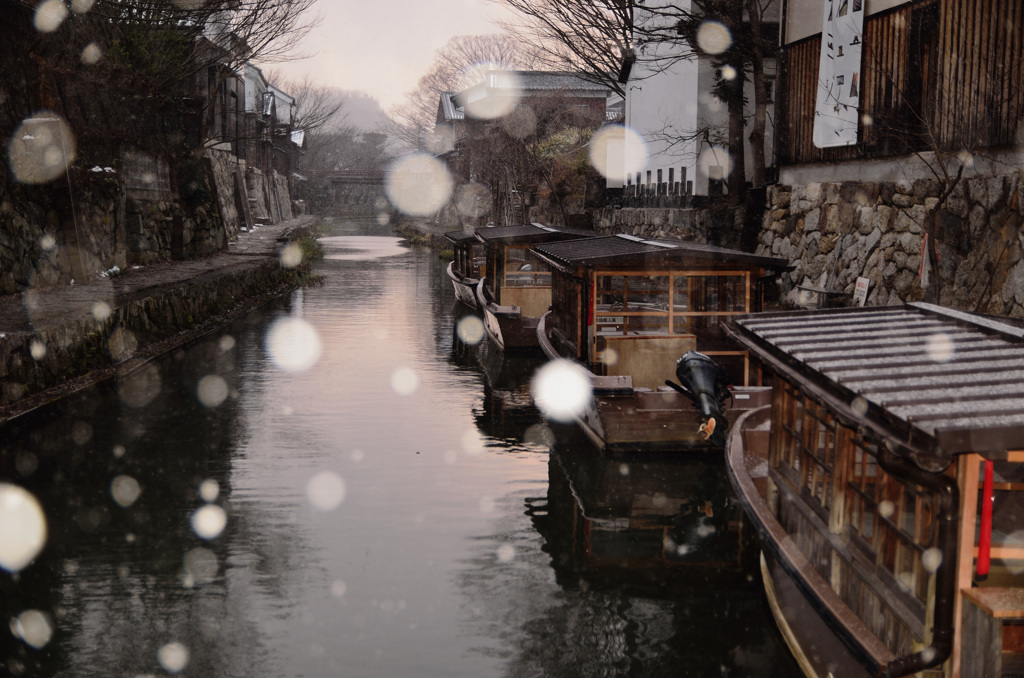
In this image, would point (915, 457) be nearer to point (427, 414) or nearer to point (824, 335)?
point (824, 335)

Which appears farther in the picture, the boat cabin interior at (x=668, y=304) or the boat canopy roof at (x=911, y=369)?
the boat cabin interior at (x=668, y=304)

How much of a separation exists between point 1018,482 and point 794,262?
13.4 metres

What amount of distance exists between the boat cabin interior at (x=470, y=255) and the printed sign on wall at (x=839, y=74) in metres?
12.0

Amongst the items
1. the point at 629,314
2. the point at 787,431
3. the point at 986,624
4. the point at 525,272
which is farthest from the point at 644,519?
the point at 525,272

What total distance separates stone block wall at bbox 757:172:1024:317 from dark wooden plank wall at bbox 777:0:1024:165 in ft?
2.19

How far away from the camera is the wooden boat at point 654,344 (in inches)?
519

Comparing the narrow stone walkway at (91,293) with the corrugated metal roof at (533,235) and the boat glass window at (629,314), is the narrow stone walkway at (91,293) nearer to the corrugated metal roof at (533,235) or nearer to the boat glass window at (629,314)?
the corrugated metal roof at (533,235)

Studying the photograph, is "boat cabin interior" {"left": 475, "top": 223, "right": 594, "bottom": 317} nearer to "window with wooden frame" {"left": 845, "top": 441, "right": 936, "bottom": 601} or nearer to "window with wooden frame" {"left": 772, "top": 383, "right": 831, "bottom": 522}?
"window with wooden frame" {"left": 772, "top": 383, "right": 831, "bottom": 522}

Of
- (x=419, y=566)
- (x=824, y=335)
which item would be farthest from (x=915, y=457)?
(x=419, y=566)

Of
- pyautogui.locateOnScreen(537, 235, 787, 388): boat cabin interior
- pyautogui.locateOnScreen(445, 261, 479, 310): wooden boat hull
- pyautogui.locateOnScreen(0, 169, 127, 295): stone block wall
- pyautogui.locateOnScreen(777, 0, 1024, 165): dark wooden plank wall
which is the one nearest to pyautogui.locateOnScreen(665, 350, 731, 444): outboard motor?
pyautogui.locateOnScreen(537, 235, 787, 388): boat cabin interior

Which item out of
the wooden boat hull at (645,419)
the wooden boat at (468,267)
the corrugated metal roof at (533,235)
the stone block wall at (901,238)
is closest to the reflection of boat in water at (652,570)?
the wooden boat hull at (645,419)

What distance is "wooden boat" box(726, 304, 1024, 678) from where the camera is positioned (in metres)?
5.04

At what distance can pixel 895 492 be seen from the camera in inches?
237

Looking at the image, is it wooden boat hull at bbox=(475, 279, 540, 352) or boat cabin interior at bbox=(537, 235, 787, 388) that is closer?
boat cabin interior at bbox=(537, 235, 787, 388)
